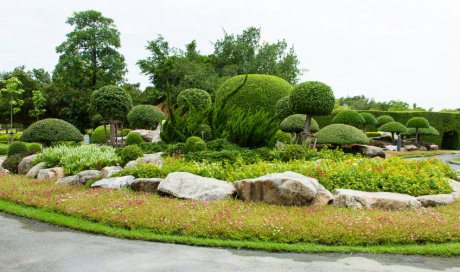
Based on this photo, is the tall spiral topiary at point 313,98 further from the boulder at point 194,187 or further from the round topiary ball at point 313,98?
the boulder at point 194,187

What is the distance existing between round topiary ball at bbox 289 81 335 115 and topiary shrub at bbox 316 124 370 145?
3158 mm

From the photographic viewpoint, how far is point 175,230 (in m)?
6.37

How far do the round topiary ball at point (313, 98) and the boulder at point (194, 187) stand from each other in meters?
5.75

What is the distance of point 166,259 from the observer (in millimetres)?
5270

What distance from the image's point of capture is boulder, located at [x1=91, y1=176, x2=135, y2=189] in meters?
9.20

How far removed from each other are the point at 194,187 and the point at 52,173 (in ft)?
15.2

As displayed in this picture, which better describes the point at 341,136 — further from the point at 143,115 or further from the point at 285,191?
the point at 143,115

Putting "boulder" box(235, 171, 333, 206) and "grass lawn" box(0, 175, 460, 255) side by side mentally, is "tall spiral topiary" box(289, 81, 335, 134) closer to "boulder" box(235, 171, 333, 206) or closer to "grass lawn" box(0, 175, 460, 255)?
"boulder" box(235, 171, 333, 206)

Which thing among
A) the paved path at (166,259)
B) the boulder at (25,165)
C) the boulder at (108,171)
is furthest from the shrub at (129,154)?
the paved path at (166,259)

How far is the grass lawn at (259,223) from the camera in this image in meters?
5.89

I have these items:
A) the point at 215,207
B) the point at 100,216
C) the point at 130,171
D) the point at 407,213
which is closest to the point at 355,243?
the point at 407,213

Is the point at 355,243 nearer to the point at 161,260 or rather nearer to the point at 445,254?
the point at 445,254

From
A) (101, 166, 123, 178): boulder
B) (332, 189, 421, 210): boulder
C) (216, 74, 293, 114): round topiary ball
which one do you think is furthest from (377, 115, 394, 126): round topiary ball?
(101, 166, 123, 178): boulder

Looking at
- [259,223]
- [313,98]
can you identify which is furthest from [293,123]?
[259,223]
